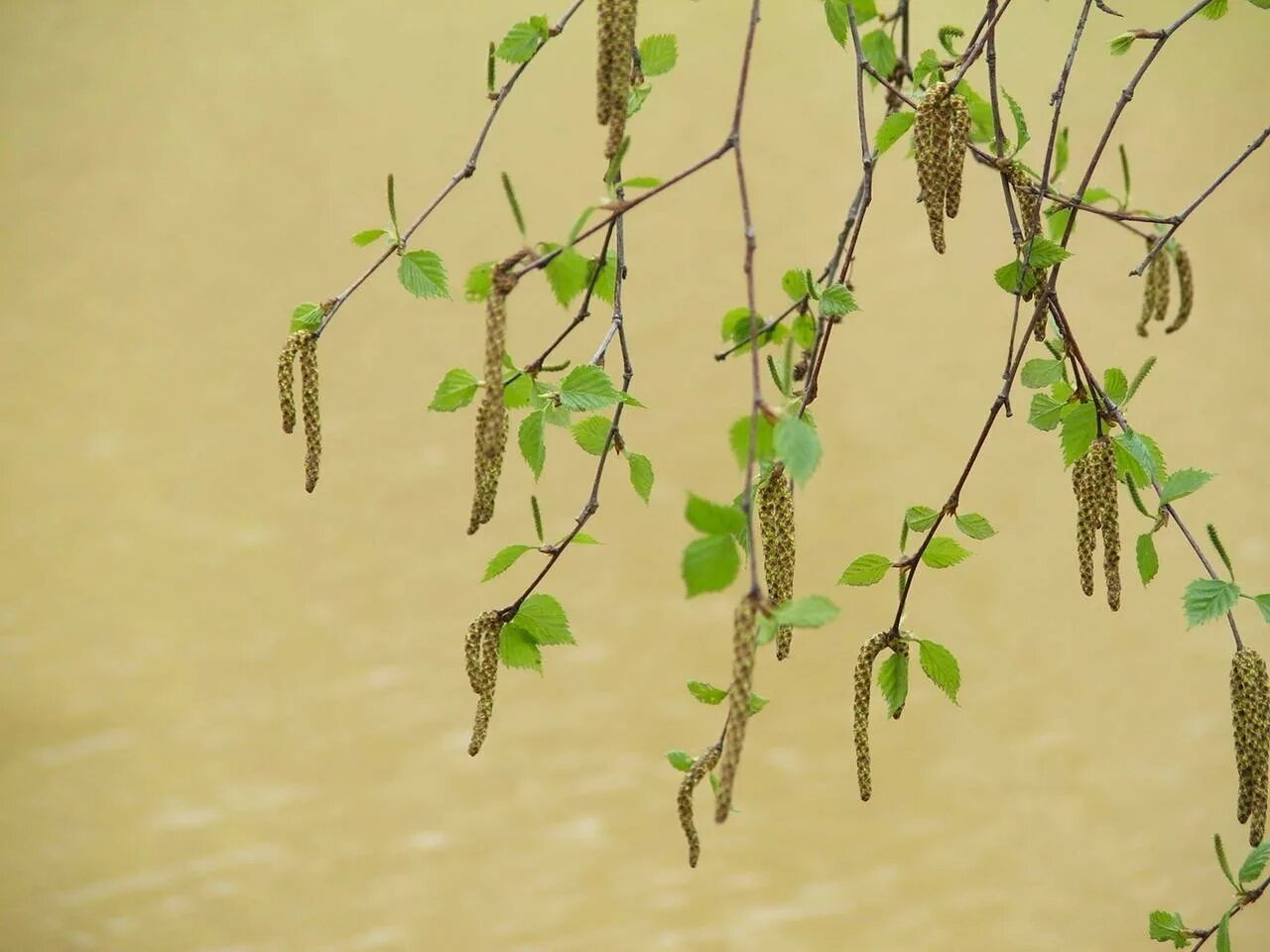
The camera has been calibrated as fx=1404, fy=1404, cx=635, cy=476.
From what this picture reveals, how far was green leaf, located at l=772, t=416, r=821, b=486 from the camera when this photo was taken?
0.31m

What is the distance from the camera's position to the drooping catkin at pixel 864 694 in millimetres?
474

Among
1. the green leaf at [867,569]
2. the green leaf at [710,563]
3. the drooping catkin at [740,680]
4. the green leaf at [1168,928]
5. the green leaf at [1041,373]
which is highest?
the green leaf at [1041,373]

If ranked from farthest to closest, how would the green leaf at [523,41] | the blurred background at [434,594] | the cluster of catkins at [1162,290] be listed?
the blurred background at [434,594] < the cluster of catkins at [1162,290] < the green leaf at [523,41]

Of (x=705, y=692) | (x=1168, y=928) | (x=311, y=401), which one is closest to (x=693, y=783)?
(x=705, y=692)

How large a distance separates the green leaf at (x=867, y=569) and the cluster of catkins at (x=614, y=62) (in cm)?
18

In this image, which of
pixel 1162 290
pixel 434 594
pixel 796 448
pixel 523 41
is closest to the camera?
pixel 796 448

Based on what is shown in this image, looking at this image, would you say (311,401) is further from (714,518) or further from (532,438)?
(714,518)

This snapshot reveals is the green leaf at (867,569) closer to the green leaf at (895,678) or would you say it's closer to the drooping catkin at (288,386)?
the green leaf at (895,678)

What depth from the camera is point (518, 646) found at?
0.49 meters

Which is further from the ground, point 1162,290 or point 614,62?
point 1162,290

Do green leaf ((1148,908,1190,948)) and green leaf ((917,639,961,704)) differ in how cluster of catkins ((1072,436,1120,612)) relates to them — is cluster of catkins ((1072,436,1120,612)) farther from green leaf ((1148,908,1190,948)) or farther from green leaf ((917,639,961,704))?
green leaf ((1148,908,1190,948))

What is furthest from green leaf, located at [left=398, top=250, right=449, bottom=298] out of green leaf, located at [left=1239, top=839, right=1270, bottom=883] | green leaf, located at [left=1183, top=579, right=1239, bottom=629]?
green leaf, located at [left=1239, top=839, right=1270, bottom=883]

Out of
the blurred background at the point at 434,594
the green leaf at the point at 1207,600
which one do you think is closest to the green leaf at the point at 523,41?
the green leaf at the point at 1207,600

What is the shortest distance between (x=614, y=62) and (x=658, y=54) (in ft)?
0.41
